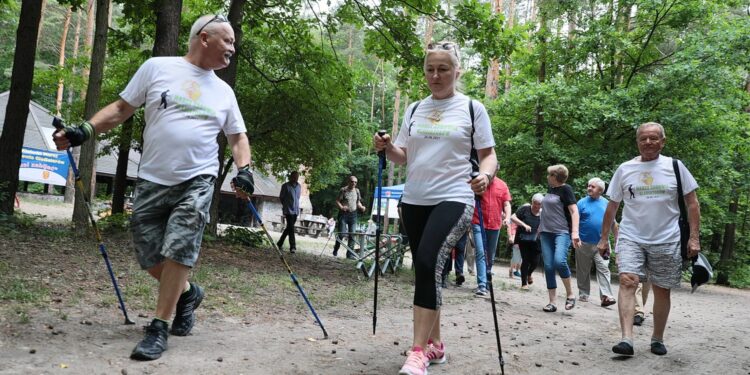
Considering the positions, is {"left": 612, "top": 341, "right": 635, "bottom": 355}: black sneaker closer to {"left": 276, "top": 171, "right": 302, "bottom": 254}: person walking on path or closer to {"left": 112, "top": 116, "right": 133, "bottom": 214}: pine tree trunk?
{"left": 276, "top": 171, "right": 302, "bottom": 254}: person walking on path

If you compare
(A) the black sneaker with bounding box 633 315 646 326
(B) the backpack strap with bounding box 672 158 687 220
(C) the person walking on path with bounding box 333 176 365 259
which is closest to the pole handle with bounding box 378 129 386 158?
(B) the backpack strap with bounding box 672 158 687 220

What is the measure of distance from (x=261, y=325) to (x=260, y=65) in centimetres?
1037

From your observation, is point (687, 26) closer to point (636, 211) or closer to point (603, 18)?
point (603, 18)

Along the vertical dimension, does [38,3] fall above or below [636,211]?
above

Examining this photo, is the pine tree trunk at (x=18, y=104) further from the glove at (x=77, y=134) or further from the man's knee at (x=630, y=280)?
the man's knee at (x=630, y=280)

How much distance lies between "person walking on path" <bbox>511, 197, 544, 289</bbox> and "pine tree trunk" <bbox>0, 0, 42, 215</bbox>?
923cm

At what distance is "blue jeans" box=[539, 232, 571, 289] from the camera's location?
789 cm

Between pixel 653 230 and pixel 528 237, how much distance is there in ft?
19.0

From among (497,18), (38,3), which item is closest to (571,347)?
(497,18)

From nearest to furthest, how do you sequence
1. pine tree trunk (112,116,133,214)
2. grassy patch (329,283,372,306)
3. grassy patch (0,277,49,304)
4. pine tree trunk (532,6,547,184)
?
grassy patch (0,277,49,304) → grassy patch (329,283,372,306) → pine tree trunk (112,116,133,214) → pine tree trunk (532,6,547,184)

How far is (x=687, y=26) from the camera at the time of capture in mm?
18078

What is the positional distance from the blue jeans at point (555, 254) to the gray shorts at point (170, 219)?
5.62m

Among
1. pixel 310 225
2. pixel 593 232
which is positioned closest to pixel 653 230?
pixel 593 232

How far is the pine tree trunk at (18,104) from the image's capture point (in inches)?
398
